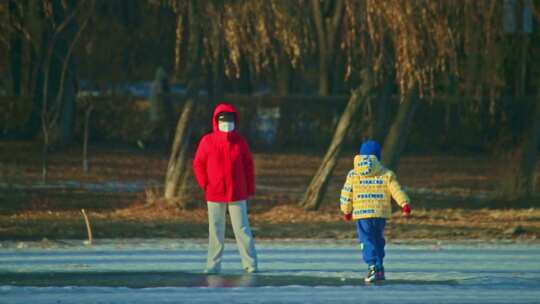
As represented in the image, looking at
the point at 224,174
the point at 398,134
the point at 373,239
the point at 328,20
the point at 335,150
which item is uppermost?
the point at 328,20

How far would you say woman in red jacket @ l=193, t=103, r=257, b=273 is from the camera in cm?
1264

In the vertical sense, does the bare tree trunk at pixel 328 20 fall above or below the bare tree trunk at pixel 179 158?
above

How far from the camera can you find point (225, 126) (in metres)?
12.7

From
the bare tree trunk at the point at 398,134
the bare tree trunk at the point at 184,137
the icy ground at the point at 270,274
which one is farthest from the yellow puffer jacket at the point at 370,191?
the bare tree trunk at the point at 398,134

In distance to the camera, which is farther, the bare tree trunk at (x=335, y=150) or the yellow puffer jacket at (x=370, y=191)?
the bare tree trunk at (x=335, y=150)

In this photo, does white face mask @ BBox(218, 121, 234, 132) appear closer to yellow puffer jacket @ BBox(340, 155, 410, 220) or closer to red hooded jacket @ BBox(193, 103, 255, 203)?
red hooded jacket @ BBox(193, 103, 255, 203)

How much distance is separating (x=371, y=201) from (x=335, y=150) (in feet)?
30.1

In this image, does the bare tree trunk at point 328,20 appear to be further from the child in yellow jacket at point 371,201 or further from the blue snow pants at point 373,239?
the blue snow pants at point 373,239

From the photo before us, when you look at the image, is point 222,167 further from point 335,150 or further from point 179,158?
point 179,158

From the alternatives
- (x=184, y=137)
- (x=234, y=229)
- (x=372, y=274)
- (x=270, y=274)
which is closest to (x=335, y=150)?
(x=184, y=137)

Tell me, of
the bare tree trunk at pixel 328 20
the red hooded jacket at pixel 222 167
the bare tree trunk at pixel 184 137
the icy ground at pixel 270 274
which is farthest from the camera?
the bare tree trunk at pixel 328 20

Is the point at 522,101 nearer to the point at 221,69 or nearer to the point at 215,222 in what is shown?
the point at 221,69

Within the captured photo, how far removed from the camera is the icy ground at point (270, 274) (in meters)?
11.1

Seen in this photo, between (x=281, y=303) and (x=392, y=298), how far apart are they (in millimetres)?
1067
